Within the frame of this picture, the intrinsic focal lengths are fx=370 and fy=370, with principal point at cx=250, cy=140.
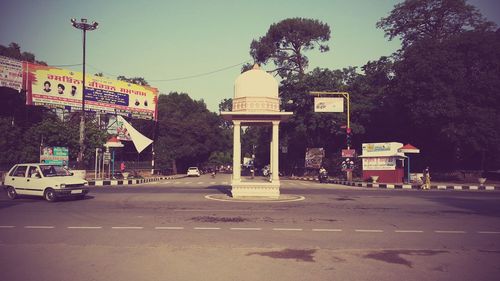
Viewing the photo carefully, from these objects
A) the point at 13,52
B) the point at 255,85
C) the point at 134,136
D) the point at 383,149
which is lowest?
the point at 383,149

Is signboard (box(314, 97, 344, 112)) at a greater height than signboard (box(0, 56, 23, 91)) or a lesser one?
lesser

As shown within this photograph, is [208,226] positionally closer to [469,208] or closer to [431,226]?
[431,226]

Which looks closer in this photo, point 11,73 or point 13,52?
point 11,73

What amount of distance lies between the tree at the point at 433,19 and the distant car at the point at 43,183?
38.5 m

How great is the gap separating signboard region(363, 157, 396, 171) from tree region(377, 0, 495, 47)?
17.5 m

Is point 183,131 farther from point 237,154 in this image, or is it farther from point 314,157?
point 237,154

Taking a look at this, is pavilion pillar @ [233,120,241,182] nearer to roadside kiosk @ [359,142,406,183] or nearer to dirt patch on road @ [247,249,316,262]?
dirt patch on road @ [247,249,316,262]

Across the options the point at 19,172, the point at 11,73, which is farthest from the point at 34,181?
the point at 11,73

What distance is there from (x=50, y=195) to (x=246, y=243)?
460 inches

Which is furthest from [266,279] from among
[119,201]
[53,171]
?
[53,171]

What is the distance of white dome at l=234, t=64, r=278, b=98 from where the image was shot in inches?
719

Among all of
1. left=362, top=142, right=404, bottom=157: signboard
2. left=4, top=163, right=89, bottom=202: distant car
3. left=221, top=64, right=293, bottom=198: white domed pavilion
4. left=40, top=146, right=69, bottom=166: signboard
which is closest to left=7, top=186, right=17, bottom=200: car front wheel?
left=4, top=163, right=89, bottom=202: distant car

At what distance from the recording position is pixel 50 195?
636 inches

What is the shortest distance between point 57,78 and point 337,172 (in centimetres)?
3212
